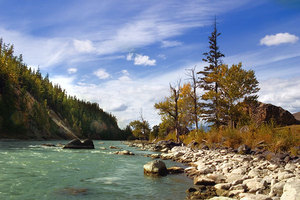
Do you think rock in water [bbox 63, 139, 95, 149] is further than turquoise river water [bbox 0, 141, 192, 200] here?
Yes

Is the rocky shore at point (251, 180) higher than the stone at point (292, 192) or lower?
lower

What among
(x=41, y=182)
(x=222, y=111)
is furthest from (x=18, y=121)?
(x=41, y=182)

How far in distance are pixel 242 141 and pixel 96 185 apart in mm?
11601

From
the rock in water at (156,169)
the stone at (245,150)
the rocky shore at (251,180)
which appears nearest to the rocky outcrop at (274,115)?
the stone at (245,150)

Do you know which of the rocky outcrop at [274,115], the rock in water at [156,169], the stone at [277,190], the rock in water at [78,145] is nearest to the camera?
the stone at [277,190]

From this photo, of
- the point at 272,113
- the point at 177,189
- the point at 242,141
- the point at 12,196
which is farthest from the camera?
the point at 272,113

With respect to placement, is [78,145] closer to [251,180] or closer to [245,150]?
[245,150]

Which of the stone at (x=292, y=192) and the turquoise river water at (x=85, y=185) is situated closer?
the stone at (x=292, y=192)

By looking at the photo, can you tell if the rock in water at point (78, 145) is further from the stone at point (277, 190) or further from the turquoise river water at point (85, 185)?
the stone at point (277, 190)

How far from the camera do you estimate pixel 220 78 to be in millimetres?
28250

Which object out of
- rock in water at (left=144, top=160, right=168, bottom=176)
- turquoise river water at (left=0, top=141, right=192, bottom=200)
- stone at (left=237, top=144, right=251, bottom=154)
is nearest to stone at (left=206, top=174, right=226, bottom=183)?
turquoise river water at (left=0, top=141, right=192, bottom=200)

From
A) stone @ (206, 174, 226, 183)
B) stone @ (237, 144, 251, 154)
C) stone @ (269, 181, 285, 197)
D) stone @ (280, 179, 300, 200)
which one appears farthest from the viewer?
stone @ (237, 144, 251, 154)

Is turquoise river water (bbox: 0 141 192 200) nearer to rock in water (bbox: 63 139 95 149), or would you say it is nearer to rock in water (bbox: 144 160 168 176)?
rock in water (bbox: 144 160 168 176)

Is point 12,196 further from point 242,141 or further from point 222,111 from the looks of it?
point 222,111
